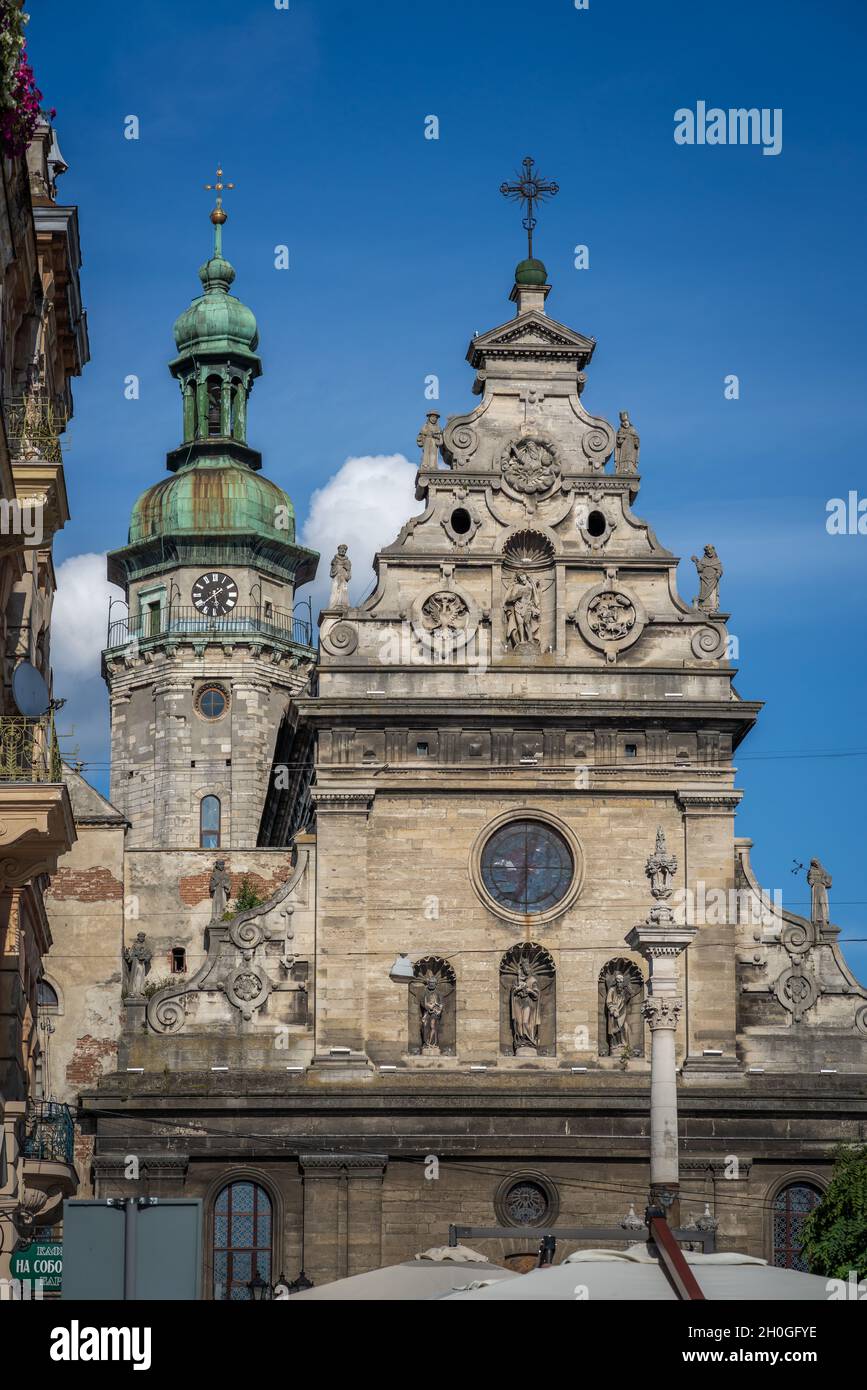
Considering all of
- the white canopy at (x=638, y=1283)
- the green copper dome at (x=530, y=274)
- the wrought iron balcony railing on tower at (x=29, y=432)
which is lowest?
the white canopy at (x=638, y=1283)

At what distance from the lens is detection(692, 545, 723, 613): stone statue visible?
4941 centimetres

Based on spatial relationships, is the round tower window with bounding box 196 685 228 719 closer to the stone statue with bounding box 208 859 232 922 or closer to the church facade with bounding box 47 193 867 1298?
the church facade with bounding box 47 193 867 1298

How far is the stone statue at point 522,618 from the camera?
49.1 meters

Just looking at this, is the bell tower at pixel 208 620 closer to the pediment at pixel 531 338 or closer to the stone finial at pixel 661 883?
the pediment at pixel 531 338

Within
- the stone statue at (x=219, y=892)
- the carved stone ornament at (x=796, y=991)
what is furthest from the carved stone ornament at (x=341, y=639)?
the carved stone ornament at (x=796, y=991)

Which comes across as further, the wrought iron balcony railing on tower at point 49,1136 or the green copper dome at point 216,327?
the green copper dome at point 216,327

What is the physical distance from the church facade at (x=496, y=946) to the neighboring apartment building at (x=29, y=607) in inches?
446

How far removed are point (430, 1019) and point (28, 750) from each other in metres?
24.2

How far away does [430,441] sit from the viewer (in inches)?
1976

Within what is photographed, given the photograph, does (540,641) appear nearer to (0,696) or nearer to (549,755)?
(549,755)

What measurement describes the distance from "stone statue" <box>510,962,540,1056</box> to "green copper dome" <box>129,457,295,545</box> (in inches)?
1079

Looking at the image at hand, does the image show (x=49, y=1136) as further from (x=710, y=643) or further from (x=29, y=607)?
(x=710, y=643)

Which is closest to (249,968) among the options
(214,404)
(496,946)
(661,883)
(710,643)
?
(496,946)

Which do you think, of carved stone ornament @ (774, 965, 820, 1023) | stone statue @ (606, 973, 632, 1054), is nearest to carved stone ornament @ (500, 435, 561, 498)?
stone statue @ (606, 973, 632, 1054)
